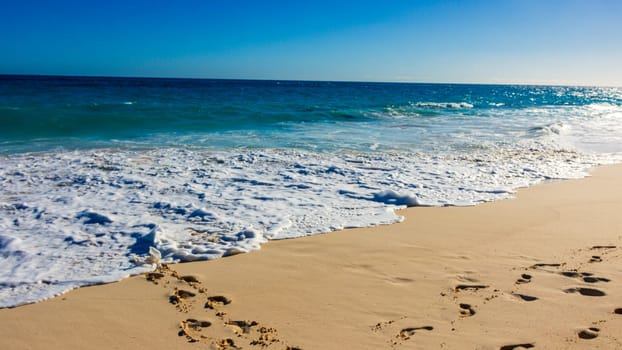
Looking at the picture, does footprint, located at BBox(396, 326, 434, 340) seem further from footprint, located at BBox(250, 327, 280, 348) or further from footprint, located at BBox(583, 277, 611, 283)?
footprint, located at BBox(583, 277, 611, 283)

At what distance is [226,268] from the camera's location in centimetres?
428

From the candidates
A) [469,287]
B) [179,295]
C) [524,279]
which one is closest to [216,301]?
[179,295]

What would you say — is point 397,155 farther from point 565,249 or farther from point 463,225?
point 565,249

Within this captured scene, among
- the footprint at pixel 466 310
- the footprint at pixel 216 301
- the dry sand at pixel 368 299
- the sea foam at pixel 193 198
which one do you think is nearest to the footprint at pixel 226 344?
the dry sand at pixel 368 299

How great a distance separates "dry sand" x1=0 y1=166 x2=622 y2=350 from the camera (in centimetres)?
308

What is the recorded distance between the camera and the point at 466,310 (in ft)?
11.3

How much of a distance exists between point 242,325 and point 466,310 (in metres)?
1.61

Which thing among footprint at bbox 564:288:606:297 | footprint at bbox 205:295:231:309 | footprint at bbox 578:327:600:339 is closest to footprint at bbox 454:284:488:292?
footprint at bbox 564:288:606:297

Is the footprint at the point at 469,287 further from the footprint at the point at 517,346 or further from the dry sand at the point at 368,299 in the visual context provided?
the footprint at the point at 517,346

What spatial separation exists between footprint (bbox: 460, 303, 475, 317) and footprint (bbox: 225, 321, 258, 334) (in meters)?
1.47

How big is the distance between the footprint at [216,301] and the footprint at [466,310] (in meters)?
1.71

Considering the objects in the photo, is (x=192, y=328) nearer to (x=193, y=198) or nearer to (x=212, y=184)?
(x=193, y=198)

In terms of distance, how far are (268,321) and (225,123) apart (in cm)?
1620

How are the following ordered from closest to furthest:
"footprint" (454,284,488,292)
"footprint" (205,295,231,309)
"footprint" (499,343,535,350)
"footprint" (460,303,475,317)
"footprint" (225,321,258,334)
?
"footprint" (499,343,535,350) < "footprint" (225,321,258,334) < "footprint" (460,303,475,317) < "footprint" (205,295,231,309) < "footprint" (454,284,488,292)
